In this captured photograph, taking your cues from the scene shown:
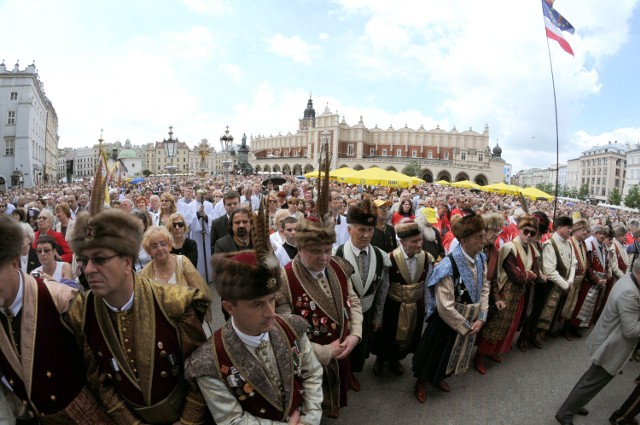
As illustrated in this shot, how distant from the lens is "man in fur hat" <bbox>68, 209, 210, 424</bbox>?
1.66m

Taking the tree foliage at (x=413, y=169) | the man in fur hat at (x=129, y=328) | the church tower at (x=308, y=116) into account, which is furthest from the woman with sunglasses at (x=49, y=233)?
the church tower at (x=308, y=116)

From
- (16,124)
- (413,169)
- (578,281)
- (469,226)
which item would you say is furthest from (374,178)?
(413,169)

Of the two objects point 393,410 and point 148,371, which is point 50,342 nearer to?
point 148,371

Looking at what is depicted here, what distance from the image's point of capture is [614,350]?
9.99 feet

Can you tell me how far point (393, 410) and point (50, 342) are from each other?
2.90 m

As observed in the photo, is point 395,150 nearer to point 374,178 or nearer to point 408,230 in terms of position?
point 374,178

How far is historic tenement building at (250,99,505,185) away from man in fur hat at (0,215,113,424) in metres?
64.5

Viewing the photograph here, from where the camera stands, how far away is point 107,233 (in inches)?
65.2

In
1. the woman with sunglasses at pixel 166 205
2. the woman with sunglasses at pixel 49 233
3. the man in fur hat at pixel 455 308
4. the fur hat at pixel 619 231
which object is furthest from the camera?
the fur hat at pixel 619 231

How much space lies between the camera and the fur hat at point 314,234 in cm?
247

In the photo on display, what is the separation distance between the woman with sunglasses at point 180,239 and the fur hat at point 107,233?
2.56 meters

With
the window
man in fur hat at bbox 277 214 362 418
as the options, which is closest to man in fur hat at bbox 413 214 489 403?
man in fur hat at bbox 277 214 362 418

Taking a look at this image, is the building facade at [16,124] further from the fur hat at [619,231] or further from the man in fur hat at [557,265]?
the fur hat at [619,231]

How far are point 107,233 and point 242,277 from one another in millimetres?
683
